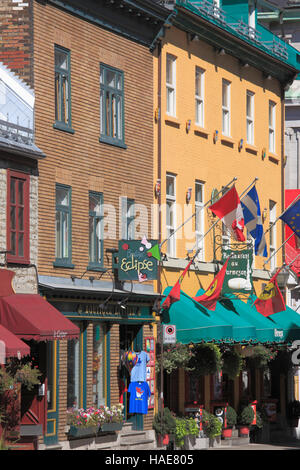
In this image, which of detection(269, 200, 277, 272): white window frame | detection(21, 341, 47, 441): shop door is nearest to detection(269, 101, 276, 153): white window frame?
detection(269, 200, 277, 272): white window frame

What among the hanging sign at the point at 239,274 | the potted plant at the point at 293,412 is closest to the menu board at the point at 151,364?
the hanging sign at the point at 239,274

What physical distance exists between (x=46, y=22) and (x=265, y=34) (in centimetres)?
1650

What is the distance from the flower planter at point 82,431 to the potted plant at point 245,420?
960 cm

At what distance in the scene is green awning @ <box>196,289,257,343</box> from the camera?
34719 millimetres

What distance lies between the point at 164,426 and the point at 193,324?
2802 mm

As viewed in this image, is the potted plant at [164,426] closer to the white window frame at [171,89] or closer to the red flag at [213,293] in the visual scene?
the red flag at [213,293]

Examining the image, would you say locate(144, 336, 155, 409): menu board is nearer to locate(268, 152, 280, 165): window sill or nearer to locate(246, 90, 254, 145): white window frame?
locate(246, 90, 254, 145): white window frame

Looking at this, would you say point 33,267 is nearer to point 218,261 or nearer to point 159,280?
point 159,280

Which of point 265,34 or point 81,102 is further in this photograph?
point 265,34

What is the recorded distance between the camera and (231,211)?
33781mm

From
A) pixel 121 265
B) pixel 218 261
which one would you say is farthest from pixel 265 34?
pixel 121 265

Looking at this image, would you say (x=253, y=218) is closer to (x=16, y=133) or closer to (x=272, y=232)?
(x=272, y=232)

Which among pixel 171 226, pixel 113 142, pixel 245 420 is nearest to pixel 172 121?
pixel 171 226
